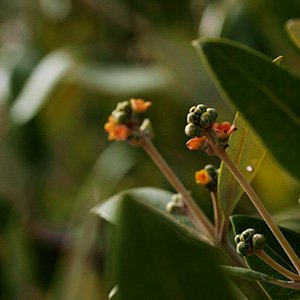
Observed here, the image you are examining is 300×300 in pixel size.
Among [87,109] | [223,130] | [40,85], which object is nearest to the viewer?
[223,130]

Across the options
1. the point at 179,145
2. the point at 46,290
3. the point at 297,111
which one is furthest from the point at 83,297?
the point at 297,111

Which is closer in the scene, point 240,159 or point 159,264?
point 159,264

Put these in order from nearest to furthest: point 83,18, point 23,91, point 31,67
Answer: point 23,91 < point 31,67 < point 83,18

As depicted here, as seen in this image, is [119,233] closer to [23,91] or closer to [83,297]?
[83,297]

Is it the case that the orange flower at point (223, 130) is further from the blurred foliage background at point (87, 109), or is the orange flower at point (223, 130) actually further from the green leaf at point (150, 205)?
the blurred foliage background at point (87, 109)

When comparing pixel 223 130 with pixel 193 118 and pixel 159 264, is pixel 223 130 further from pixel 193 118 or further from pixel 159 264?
pixel 159 264

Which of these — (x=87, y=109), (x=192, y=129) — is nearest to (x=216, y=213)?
(x=192, y=129)

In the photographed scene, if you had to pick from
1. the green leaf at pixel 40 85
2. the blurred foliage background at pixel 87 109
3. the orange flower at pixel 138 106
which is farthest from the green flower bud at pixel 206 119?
the green leaf at pixel 40 85
